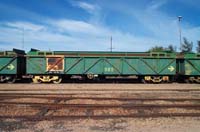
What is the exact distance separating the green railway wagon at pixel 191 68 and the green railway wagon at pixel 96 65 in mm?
1054

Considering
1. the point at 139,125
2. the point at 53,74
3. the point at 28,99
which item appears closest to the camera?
the point at 139,125

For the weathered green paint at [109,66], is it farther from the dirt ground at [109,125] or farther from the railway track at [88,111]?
the dirt ground at [109,125]

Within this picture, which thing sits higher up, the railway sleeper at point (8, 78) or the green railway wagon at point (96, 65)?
the green railway wagon at point (96, 65)

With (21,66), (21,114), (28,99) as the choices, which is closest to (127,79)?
(21,66)

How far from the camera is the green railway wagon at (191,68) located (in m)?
25.1

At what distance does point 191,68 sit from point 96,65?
8778 millimetres

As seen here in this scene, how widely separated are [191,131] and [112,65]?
58.0 ft

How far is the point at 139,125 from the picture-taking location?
7.89 meters

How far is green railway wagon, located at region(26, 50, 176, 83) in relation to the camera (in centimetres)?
2441

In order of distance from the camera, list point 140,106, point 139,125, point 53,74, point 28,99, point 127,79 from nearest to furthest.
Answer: point 139,125
point 140,106
point 28,99
point 53,74
point 127,79

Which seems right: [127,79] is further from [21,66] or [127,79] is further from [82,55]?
[21,66]

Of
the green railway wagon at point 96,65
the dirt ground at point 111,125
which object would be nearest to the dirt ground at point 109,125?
the dirt ground at point 111,125

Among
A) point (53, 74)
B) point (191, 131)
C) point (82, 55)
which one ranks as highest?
point (82, 55)

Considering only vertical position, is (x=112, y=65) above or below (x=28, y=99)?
above
